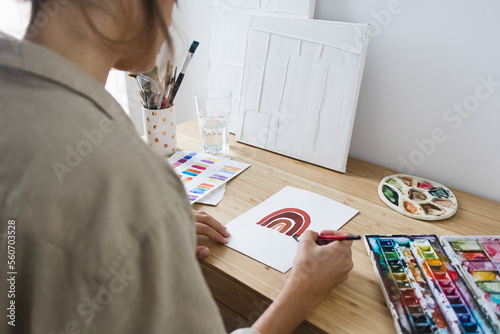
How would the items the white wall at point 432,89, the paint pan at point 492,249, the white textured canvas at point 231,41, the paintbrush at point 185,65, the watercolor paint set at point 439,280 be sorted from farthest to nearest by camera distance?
the white textured canvas at point 231,41 < the paintbrush at point 185,65 < the white wall at point 432,89 < the paint pan at point 492,249 < the watercolor paint set at point 439,280

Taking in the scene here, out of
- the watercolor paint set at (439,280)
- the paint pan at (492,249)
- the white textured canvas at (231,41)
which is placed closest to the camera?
the watercolor paint set at (439,280)

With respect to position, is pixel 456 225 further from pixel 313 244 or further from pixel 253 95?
pixel 253 95

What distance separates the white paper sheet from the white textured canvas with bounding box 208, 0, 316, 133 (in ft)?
1.33

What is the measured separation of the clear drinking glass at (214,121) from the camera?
1.03m

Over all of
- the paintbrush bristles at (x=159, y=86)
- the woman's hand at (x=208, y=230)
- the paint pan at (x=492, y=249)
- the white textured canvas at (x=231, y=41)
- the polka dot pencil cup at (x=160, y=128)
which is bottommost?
the woman's hand at (x=208, y=230)

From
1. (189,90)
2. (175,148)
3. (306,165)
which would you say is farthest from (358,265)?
(189,90)

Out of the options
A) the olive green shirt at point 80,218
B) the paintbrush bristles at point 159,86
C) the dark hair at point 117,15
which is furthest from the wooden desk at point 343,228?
the dark hair at point 117,15

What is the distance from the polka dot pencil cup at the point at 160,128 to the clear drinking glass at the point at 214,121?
0.08 metres

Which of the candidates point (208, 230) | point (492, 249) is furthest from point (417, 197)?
point (208, 230)

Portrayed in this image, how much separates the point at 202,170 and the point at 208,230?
281mm

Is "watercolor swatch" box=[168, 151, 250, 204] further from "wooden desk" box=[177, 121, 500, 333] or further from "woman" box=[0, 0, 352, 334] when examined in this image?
"woman" box=[0, 0, 352, 334]

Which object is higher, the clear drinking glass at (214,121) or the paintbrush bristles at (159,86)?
the paintbrush bristles at (159,86)

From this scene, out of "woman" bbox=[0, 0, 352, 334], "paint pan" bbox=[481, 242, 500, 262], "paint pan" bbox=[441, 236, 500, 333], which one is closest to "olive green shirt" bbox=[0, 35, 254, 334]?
"woman" bbox=[0, 0, 352, 334]

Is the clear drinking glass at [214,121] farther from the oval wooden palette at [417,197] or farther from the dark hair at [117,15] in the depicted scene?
the dark hair at [117,15]
